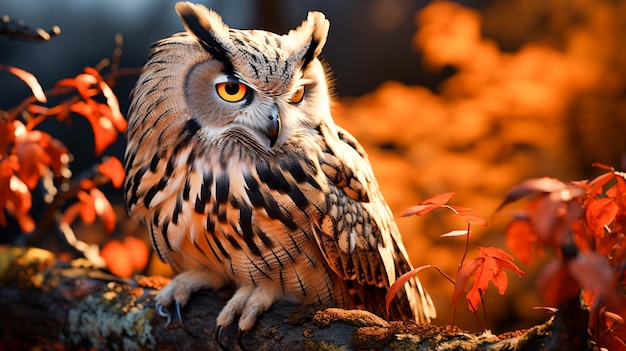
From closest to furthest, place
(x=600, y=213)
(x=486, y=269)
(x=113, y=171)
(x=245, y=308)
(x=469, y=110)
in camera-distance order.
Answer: (x=600, y=213) → (x=486, y=269) → (x=245, y=308) → (x=113, y=171) → (x=469, y=110)

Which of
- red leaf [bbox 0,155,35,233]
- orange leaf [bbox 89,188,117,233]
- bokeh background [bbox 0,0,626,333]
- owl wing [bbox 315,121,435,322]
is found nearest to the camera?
owl wing [bbox 315,121,435,322]

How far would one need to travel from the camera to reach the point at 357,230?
1.22 m

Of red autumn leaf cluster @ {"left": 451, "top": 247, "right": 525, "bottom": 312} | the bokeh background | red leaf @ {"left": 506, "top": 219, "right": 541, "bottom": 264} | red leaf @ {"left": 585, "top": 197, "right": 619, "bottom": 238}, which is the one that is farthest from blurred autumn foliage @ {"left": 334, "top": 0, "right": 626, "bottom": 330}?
red leaf @ {"left": 506, "top": 219, "right": 541, "bottom": 264}

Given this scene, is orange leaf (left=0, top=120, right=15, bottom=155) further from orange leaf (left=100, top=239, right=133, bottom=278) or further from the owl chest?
orange leaf (left=100, top=239, right=133, bottom=278)

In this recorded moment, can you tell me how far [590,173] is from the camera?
3074mm

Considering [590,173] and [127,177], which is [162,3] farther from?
[590,173]

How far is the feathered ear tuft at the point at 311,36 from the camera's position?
113 centimetres

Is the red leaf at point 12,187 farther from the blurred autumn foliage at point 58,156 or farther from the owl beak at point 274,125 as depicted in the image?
the owl beak at point 274,125

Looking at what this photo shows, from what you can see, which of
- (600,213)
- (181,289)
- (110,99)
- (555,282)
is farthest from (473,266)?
(110,99)

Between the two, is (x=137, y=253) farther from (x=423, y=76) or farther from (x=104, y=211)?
(x=423, y=76)

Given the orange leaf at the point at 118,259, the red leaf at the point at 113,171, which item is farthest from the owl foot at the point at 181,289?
the orange leaf at the point at 118,259

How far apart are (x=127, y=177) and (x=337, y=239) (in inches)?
19.9

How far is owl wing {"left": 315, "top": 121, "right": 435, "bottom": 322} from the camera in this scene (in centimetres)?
118

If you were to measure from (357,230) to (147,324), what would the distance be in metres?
0.54
